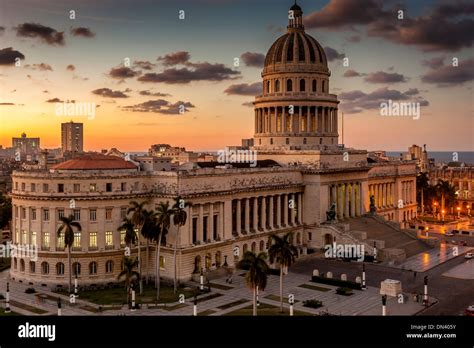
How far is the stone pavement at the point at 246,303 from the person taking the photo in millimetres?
66375

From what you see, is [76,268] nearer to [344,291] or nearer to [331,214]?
[344,291]

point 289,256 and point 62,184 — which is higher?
point 62,184

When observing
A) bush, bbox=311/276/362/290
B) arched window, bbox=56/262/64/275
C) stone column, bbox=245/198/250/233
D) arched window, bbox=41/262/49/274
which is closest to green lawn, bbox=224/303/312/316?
bush, bbox=311/276/362/290

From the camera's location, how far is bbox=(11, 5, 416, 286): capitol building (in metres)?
80.0

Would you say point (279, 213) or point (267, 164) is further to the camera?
point (267, 164)

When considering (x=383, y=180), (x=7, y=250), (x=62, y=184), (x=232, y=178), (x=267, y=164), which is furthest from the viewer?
(x=383, y=180)

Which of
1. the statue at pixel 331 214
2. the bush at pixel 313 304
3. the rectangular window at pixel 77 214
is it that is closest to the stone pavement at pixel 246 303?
the bush at pixel 313 304

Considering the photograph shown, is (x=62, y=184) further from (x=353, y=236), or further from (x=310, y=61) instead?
(x=310, y=61)

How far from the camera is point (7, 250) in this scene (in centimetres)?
10356

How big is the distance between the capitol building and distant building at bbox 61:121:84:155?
162ft

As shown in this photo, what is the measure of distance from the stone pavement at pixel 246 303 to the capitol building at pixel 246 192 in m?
7.49

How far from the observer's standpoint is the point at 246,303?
70875 mm
